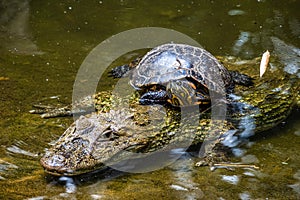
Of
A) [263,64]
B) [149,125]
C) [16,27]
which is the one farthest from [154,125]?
[16,27]

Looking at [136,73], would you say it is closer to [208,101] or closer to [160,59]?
[160,59]

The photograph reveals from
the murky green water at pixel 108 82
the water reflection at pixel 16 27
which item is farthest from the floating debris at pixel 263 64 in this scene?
the water reflection at pixel 16 27

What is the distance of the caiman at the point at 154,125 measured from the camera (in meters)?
4.14

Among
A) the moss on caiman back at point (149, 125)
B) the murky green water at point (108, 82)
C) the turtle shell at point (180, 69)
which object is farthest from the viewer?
the turtle shell at point (180, 69)

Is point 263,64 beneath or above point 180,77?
beneath

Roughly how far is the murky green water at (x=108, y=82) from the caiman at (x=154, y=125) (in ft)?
0.55

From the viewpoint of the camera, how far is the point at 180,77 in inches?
193

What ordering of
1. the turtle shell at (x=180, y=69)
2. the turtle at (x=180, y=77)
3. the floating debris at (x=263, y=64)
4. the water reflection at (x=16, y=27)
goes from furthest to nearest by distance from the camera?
1. the water reflection at (x=16, y=27)
2. the floating debris at (x=263, y=64)
3. the turtle shell at (x=180, y=69)
4. the turtle at (x=180, y=77)

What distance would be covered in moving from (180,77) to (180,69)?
0.38 ft

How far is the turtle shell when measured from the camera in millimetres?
4965

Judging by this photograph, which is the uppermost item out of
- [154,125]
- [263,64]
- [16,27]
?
[16,27]

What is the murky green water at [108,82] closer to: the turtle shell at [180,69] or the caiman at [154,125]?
the caiman at [154,125]

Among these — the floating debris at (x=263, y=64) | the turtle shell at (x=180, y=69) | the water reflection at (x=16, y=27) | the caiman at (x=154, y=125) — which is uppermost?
the water reflection at (x=16, y=27)

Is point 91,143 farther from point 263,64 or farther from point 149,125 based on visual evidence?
point 263,64
